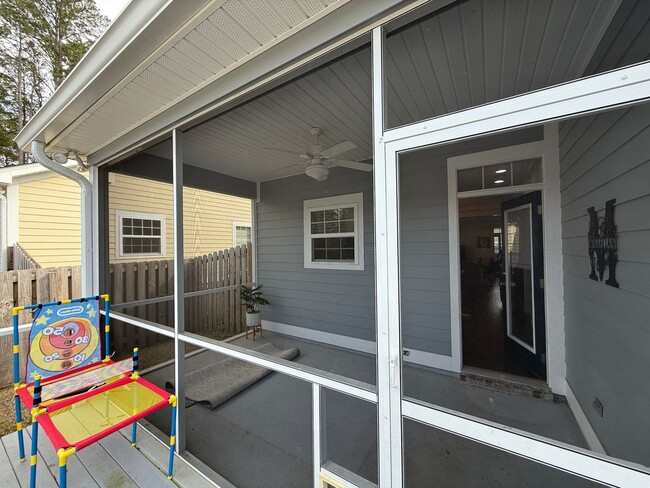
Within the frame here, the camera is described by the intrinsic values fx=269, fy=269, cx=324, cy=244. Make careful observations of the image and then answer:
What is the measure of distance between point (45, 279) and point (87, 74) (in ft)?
10.1

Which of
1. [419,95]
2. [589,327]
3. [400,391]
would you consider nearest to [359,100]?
[419,95]

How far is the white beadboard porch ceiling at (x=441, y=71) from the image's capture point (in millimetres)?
1534

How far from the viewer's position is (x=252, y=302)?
16.3 feet

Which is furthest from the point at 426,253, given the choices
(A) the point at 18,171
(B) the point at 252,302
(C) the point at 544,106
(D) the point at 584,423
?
(A) the point at 18,171

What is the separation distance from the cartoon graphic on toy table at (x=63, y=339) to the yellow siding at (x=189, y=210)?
1.68 metres

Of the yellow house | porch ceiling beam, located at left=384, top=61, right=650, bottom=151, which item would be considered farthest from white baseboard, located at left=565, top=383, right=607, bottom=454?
the yellow house

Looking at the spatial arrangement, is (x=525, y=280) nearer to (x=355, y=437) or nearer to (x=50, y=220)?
(x=355, y=437)

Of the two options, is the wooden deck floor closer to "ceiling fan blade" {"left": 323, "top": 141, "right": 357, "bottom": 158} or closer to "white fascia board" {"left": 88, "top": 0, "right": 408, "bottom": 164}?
"white fascia board" {"left": 88, "top": 0, "right": 408, "bottom": 164}

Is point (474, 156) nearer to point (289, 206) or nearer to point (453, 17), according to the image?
point (453, 17)

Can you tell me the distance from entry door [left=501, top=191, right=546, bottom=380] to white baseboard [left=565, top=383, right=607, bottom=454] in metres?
0.32

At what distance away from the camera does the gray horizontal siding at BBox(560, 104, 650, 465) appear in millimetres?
1377

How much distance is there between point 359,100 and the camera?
2.37 m

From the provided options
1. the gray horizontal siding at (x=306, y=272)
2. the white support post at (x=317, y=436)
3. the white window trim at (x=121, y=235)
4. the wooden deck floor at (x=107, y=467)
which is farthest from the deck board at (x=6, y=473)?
the white window trim at (x=121, y=235)

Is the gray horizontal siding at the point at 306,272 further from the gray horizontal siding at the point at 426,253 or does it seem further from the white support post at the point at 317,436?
the white support post at the point at 317,436
